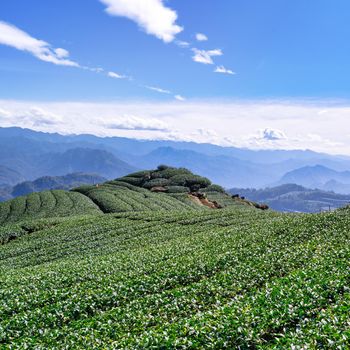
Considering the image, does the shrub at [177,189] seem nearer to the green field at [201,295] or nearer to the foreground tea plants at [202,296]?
the green field at [201,295]

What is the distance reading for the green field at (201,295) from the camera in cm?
1452

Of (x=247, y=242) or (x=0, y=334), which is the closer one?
(x=0, y=334)

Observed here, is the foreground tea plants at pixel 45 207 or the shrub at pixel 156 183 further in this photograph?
the shrub at pixel 156 183

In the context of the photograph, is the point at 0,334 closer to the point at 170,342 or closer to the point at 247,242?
the point at 170,342

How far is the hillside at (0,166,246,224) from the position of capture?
96688mm

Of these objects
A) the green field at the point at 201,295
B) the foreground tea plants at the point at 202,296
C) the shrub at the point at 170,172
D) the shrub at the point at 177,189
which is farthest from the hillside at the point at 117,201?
the foreground tea plants at the point at 202,296

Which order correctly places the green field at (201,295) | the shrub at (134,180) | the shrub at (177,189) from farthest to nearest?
the shrub at (134,180) → the shrub at (177,189) → the green field at (201,295)

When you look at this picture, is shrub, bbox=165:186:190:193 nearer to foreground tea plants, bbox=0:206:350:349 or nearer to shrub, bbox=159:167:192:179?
shrub, bbox=159:167:192:179

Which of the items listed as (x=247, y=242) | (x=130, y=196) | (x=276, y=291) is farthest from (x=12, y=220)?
(x=276, y=291)

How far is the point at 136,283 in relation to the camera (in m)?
25.8

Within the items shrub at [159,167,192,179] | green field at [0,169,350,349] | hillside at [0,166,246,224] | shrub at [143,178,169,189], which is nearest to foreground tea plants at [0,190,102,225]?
hillside at [0,166,246,224]

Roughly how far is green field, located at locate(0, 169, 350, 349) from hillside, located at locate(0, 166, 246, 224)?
166 feet

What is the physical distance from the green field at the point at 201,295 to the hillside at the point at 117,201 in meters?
50.6

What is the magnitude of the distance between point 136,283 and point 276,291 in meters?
10.9
